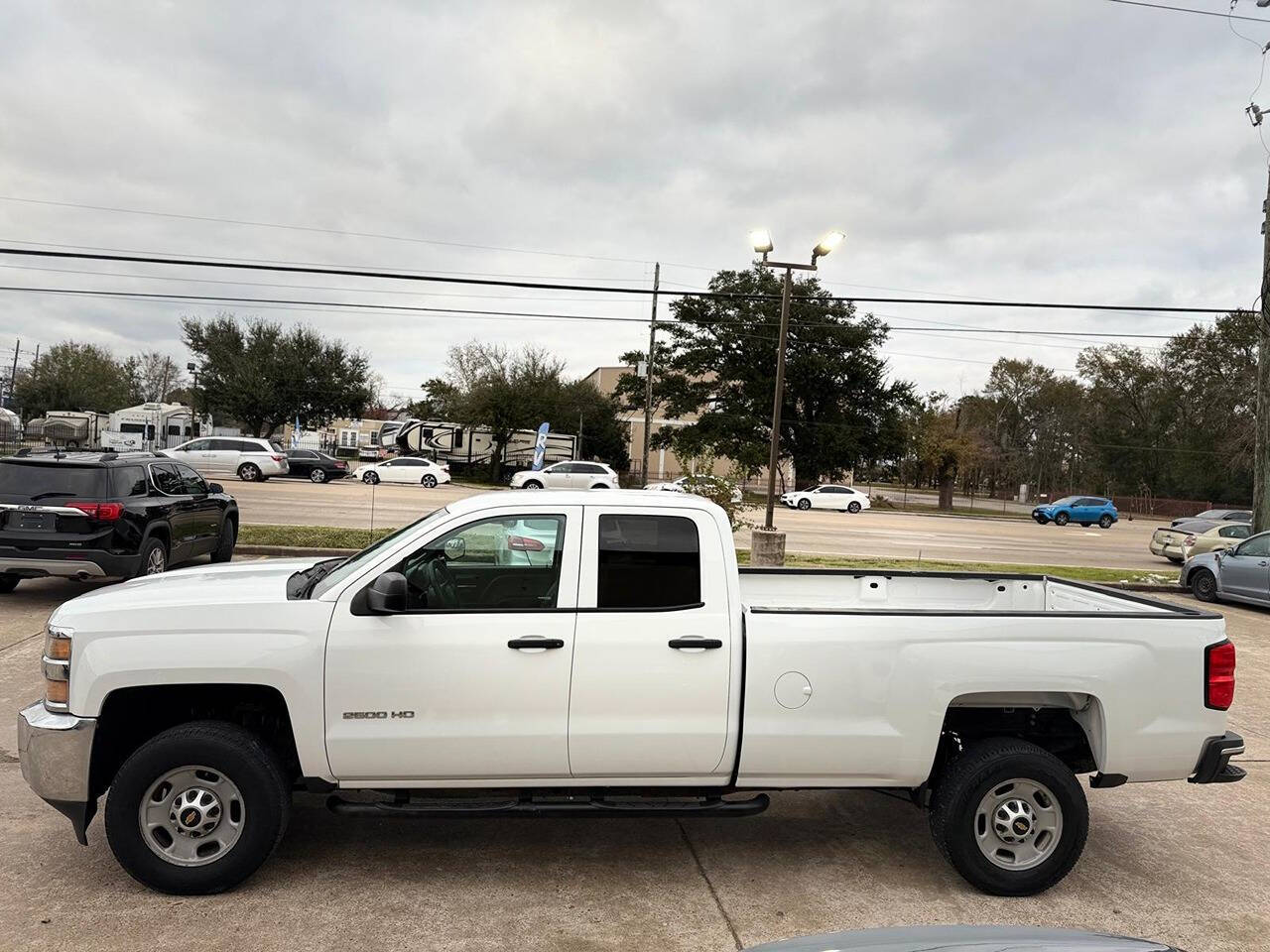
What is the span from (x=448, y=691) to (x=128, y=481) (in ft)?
25.8

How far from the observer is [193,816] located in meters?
3.73

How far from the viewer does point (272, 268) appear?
19500mm

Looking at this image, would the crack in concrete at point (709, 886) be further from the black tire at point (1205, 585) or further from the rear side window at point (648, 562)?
the black tire at point (1205, 585)

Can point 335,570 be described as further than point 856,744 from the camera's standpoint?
Yes

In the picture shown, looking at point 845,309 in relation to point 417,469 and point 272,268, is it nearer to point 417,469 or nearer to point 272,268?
point 417,469

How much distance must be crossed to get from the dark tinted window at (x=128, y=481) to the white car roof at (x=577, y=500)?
720cm

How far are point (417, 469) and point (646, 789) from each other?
3635 cm

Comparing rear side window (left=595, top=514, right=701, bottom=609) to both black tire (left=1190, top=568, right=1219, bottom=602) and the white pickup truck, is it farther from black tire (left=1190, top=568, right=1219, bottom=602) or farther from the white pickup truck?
black tire (left=1190, top=568, right=1219, bottom=602)

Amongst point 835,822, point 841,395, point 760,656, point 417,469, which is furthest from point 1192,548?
point 841,395

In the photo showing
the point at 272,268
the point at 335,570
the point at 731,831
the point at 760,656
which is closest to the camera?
the point at 760,656

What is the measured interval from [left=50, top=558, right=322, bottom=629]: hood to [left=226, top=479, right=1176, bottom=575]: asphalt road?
48.8 feet

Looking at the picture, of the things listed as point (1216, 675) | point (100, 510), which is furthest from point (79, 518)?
point (1216, 675)

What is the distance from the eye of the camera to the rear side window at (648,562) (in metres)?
3.96

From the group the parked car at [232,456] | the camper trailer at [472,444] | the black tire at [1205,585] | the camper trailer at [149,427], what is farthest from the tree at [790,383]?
the black tire at [1205,585]
